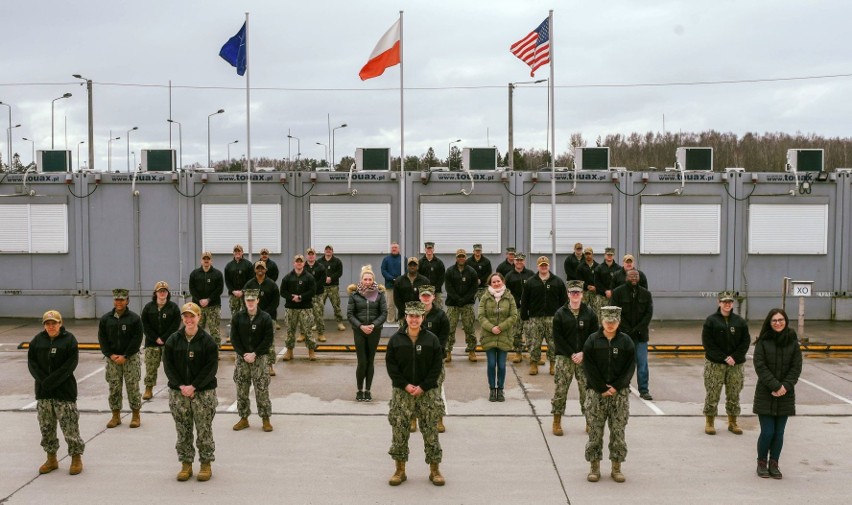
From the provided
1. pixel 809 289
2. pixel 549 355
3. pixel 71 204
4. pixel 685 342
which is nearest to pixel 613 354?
pixel 549 355

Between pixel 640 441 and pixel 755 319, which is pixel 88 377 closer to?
pixel 640 441

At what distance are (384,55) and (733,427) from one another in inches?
Result: 413

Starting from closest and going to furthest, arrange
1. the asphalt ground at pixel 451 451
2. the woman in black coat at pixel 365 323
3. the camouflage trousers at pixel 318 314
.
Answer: the asphalt ground at pixel 451 451 → the woman in black coat at pixel 365 323 → the camouflage trousers at pixel 318 314

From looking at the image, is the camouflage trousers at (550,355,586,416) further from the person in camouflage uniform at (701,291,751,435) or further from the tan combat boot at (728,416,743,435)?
the tan combat boot at (728,416,743,435)

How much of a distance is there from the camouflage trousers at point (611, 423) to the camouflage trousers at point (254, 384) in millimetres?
4150

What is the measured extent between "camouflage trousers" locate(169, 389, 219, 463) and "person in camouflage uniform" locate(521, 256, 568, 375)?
6160 millimetres

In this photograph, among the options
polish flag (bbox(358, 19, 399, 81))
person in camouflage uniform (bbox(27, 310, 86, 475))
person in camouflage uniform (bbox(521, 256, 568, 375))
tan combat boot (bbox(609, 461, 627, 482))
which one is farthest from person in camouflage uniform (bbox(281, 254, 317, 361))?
tan combat boot (bbox(609, 461, 627, 482))

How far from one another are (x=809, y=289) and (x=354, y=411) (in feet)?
33.9

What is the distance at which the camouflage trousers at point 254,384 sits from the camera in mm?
9703

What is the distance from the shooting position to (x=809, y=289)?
15656 millimetres

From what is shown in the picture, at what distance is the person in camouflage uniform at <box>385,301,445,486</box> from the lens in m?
7.82

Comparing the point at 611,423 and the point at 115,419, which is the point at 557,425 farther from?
the point at 115,419

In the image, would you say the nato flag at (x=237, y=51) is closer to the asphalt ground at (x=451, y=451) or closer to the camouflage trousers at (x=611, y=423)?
the asphalt ground at (x=451, y=451)

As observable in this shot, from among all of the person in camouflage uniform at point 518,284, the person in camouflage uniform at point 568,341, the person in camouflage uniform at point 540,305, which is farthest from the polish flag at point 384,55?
the person in camouflage uniform at point 568,341
